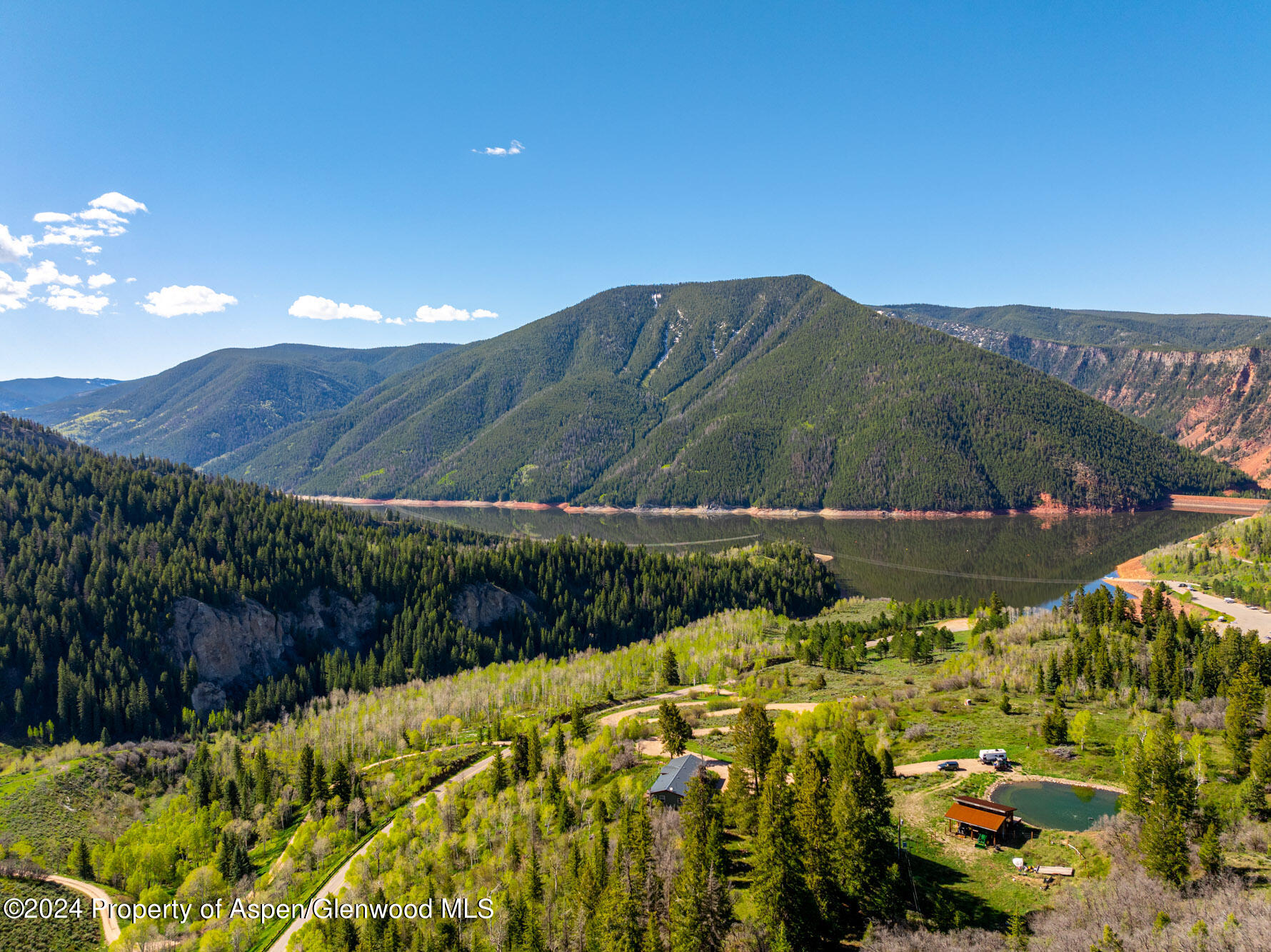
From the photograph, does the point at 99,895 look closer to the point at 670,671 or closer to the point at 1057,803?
the point at 670,671

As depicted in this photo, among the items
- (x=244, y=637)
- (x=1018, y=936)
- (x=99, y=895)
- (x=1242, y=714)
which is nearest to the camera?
(x=1018, y=936)

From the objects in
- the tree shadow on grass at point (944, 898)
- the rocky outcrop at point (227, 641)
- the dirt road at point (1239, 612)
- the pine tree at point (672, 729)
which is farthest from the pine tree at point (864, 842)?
the rocky outcrop at point (227, 641)

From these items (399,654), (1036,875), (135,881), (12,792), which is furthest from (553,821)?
(399,654)

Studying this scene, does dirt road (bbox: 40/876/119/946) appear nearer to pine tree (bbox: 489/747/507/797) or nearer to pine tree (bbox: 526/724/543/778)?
pine tree (bbox: 489/747/507/797)

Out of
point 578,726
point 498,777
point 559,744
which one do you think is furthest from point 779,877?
point 578,726

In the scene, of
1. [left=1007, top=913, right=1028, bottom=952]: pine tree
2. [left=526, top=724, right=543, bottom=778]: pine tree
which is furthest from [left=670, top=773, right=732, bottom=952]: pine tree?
[left=526, top=724, right=543, bottom=778]: pine tree
